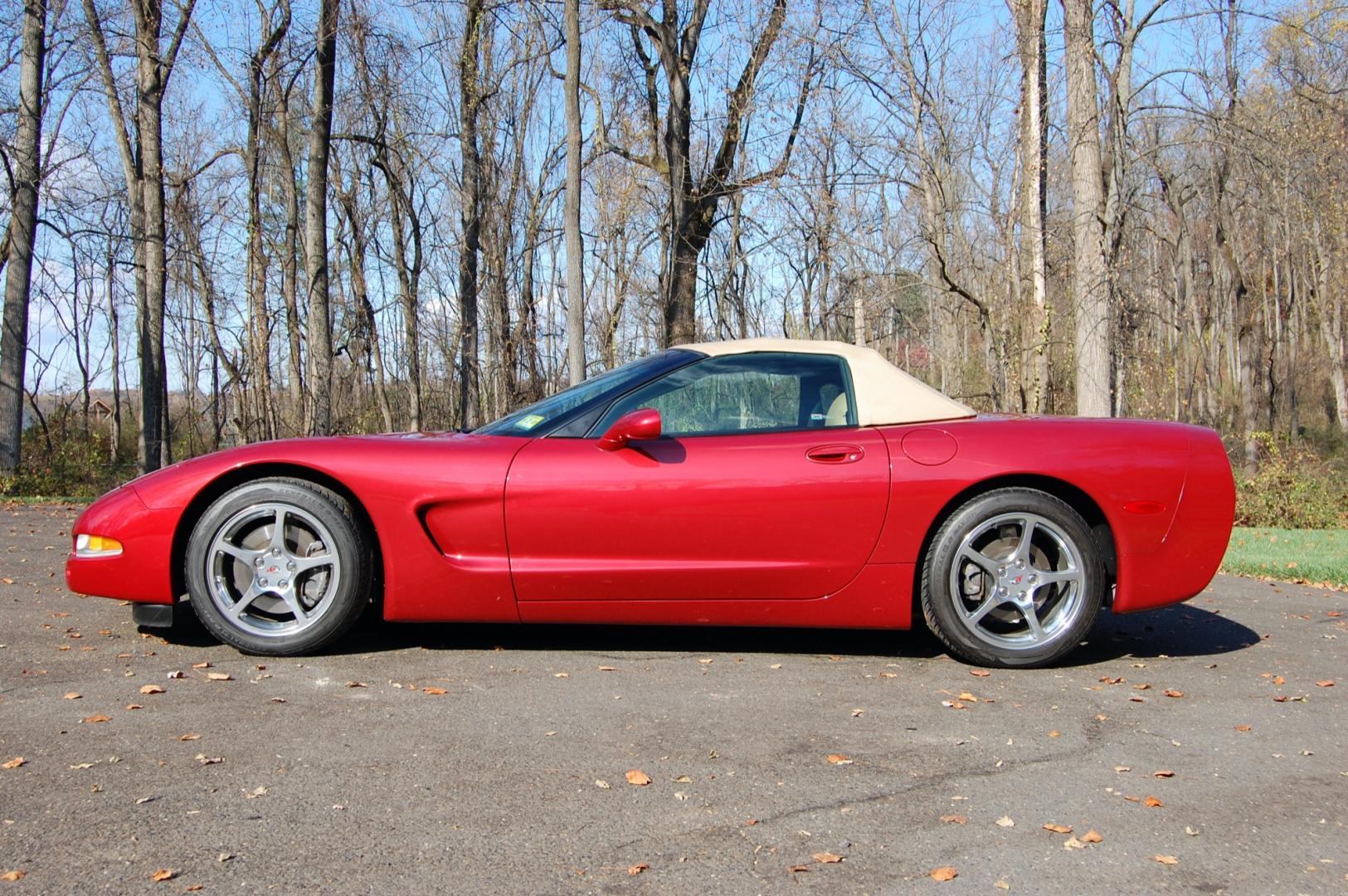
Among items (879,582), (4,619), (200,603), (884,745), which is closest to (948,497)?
(879,582)

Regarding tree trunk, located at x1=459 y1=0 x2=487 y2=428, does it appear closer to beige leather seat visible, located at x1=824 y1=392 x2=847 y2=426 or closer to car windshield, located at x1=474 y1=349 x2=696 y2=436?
car windshield, located at x1=474 y1=349 x2=696 y2=436

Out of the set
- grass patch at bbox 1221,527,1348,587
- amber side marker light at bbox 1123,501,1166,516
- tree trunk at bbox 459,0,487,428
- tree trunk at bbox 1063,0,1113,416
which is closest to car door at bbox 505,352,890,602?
amber side marker light at bbox 1123,501,1166,516

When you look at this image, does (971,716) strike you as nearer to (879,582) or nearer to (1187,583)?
(879,582)

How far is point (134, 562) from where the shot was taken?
14.0 ft

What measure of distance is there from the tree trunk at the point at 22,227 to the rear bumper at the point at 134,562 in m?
13.9

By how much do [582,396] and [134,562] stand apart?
1.96 meters

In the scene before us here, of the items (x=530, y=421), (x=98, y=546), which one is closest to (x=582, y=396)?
(x=530, y=421)

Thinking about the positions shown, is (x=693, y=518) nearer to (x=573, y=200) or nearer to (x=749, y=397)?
(x=749, y=397)

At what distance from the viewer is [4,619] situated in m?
4.84

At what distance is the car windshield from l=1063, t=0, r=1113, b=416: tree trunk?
9.97 meters

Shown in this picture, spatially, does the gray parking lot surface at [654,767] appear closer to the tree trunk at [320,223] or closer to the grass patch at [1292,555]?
the grass patch at [1292,555]

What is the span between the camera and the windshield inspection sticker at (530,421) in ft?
14.9

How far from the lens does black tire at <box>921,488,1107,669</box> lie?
434cm

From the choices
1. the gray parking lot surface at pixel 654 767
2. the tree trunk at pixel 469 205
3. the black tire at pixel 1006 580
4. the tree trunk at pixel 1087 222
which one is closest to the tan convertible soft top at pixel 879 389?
the black tire at pixel 1006 580
